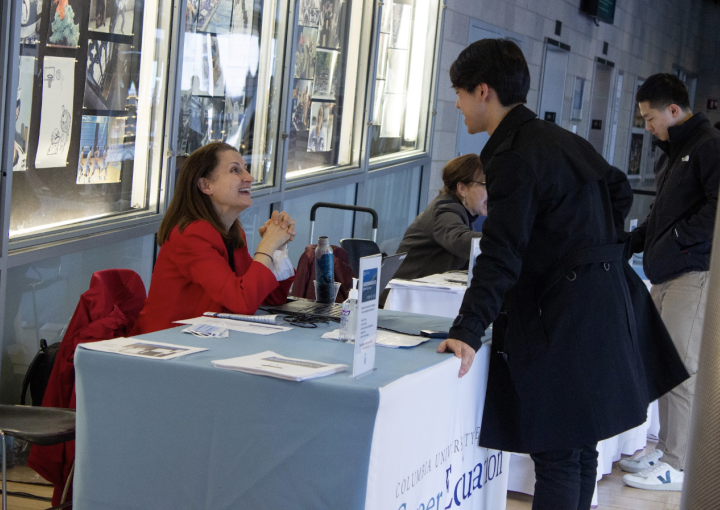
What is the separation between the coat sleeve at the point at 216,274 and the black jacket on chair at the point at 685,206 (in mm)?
1659

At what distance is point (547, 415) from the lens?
80.0 inches

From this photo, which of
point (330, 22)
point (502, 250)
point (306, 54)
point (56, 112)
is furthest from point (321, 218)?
point (502, 250)

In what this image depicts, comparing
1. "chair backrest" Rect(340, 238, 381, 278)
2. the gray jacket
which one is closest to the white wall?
"chair backrest" Rect(340, 238, 381, 278)

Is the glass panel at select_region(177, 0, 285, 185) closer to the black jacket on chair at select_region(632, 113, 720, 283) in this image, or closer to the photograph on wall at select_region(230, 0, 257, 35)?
the photograph on wall at select_region(230, 0, 257, 35)

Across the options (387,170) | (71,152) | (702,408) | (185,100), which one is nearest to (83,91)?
(71,152)

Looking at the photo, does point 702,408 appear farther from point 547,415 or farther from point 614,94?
point 614,94

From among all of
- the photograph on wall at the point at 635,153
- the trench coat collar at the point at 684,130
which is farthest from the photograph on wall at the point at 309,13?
the photograph on wall at the point at 635,153

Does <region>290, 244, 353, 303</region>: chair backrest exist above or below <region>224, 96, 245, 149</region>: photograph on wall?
below

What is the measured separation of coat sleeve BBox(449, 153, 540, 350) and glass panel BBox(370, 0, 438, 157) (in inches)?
179

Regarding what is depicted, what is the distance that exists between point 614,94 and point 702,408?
1250 cm

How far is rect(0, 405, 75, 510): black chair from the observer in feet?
7.05

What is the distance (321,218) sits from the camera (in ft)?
18.9

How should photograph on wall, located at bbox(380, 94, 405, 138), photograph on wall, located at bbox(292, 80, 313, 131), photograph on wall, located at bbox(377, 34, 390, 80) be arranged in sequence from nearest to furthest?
1. photograph on wall, located at bbox(292, 80, 313, 131)
2. photograph on wall, located at bbox(377, 34, 390, 80)
3. photograph on wall, located at bbox(380, 94, 405, 138)

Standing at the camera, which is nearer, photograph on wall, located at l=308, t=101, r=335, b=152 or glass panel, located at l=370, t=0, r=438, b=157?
photograph on wall, located at l=308, t=101, r=335, b=152
